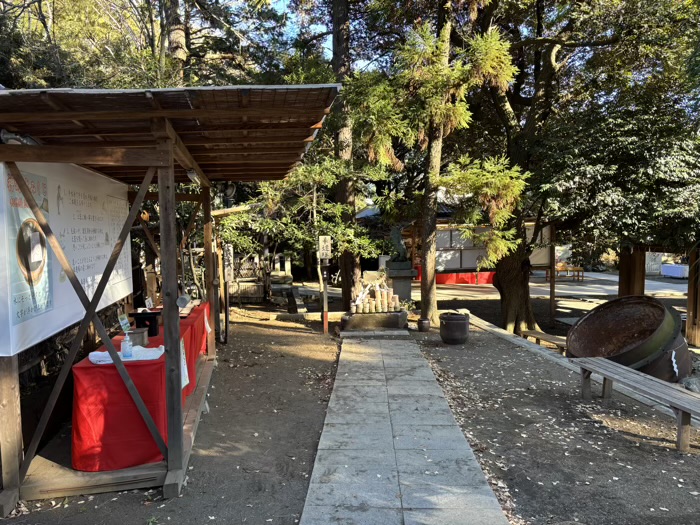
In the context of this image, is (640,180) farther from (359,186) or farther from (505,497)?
(505,497)

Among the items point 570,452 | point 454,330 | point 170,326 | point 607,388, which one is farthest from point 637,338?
point 170,326

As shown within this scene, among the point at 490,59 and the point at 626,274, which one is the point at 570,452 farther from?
the point at 626,274

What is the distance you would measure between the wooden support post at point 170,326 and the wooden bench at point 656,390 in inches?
170

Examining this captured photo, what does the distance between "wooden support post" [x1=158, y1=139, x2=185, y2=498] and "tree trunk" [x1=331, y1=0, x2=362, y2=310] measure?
27.5 ft

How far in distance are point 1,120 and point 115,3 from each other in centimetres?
1422

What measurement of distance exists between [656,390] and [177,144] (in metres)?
5.13

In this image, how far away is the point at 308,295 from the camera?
733 inches

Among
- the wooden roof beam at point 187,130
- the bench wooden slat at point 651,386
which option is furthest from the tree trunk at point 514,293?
the wooden roof beam at point 187,130

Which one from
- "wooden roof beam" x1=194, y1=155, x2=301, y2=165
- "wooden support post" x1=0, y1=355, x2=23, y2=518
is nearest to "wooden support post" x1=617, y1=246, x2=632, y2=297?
"wooden roof beam" x1=194, y1=155, x2=301, y2=165

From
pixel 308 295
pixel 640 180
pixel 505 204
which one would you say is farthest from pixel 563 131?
pixel 308 295

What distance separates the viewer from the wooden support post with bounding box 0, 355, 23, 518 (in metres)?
3.37

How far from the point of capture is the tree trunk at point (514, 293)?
1373 centimetres

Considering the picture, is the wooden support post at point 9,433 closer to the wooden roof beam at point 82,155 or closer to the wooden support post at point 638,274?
the wooden roof beam at point 82,155

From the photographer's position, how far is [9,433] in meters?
3.42
